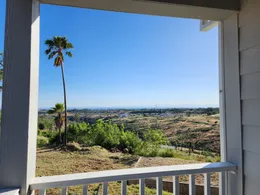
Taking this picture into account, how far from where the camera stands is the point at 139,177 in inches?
44.2

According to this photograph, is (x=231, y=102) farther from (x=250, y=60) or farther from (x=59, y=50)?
(x=59, y=50)

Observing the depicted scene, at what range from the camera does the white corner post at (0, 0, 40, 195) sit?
0.96 m

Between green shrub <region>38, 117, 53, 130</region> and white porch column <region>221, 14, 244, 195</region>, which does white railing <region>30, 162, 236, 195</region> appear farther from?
green shrub <region>38, 117, 53, 130</region>

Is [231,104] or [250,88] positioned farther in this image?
[231,104]

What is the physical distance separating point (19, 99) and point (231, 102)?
1304mm

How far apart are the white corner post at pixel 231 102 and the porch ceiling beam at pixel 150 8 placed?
0.13 m

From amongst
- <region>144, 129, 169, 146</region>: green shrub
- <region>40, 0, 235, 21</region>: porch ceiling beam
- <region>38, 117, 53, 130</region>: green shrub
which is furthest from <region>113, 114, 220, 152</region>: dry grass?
<region>40, 0, 235, 21</region>: porch ceiling beam

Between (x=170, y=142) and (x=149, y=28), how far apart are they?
77 centimetres

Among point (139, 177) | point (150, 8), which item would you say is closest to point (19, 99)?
point (139, 177)

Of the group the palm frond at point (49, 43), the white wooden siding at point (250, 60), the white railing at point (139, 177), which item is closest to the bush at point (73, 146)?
the white railing at point (139, 177)

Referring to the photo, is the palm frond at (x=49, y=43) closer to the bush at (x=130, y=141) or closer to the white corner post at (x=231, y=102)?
the bush at (x=130, y=141)

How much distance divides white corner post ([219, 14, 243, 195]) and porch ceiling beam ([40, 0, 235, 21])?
132 millimetres

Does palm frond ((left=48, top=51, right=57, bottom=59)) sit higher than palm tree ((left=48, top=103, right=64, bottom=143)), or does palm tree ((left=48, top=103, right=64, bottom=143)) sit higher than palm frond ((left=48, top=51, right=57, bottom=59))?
palm frond ((left=48, top=51, right=57, bottom=59))

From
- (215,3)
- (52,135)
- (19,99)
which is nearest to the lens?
(19,99)
